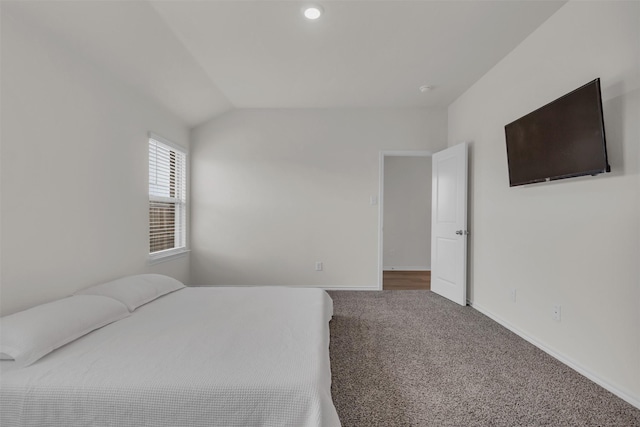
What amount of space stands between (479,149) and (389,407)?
2.86 m

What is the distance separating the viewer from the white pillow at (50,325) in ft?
4.51

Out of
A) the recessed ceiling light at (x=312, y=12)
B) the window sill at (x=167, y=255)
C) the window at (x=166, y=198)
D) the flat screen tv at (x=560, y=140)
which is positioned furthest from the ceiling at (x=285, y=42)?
the window sill at (x=167, y=255)

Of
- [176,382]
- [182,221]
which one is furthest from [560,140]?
[182,221]

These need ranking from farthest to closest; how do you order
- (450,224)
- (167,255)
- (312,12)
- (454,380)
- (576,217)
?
(450,224) → (167,255) → (312,12) → (576,217) → (454,380)

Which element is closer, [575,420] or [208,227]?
[575,420]

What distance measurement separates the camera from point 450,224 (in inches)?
149

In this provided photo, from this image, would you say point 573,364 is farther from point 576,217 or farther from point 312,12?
point 312,12

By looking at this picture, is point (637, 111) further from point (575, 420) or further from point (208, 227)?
point (208, 227)

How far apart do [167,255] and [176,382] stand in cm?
268

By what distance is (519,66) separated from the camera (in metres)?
2.68

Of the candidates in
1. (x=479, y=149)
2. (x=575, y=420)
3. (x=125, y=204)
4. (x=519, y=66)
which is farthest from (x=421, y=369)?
(x=125, y=204)

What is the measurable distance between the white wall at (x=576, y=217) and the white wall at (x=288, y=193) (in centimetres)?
156

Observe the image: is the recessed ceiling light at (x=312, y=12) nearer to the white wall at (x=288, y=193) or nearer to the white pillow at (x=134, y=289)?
the white wall at (x=288, y=193)

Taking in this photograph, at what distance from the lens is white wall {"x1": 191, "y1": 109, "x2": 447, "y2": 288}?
4.27 m
